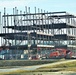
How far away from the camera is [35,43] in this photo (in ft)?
385

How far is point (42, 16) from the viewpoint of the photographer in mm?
117812

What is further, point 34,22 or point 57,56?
point 34,22

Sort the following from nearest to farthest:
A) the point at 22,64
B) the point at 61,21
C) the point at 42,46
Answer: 1. the point at 22,64
2. the point at 42,46
3. the point at 61,21

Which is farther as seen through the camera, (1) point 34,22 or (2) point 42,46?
(1) point 34,22

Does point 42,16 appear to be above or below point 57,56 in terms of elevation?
above

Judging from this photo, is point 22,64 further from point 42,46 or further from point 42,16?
point 42,16

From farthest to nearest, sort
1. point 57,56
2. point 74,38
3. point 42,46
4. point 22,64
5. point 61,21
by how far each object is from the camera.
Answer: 1. point 74,38
2. point 61,21
3. point 42,46
4. point 57,56
5. point 22,64

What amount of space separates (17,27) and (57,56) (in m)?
21.1

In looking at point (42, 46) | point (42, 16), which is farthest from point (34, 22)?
point (42, 46)

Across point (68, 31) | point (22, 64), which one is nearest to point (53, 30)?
point (68, 31)

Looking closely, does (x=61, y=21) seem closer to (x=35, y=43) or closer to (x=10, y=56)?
(x=35, y=43)

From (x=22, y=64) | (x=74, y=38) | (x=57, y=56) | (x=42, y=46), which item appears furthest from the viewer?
(x=74, y=38)

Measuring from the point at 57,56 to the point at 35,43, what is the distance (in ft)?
48.7

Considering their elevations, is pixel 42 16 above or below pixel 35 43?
above
